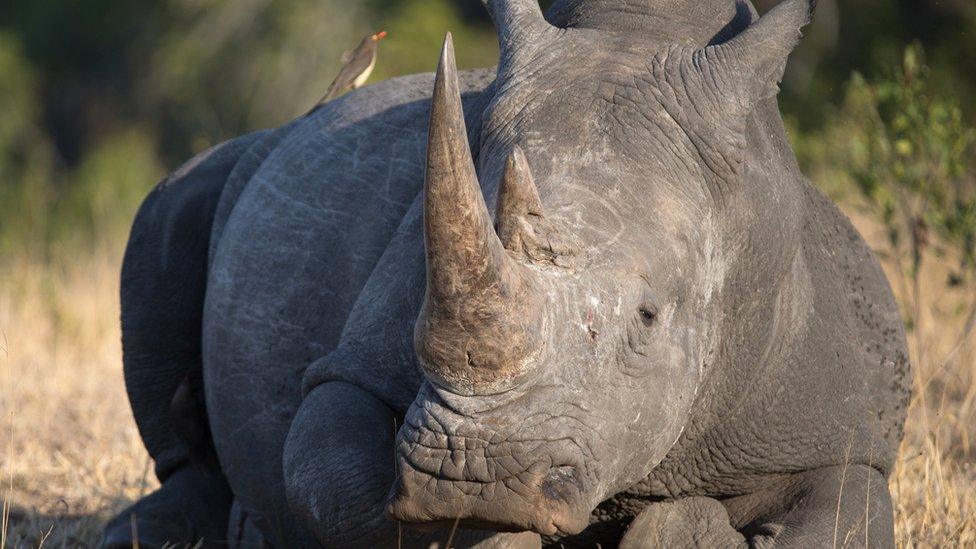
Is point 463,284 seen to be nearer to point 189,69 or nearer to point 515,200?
point 515,200

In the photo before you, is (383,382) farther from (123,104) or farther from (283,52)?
(123,104)

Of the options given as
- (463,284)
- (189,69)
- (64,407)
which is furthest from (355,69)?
(189,69)

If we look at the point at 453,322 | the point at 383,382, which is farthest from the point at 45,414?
the point at 453,322

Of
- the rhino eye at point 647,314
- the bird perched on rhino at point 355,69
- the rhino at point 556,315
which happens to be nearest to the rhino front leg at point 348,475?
the rhino at point 556,315

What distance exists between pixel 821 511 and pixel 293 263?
1716 mm

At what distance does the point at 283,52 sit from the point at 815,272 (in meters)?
17.3

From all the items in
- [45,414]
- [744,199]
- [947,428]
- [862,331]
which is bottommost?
[947,428]

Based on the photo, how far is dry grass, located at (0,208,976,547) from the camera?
15.3 feet

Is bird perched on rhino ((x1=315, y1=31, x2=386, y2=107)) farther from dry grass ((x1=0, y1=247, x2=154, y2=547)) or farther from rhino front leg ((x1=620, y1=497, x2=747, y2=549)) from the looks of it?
rhino front leg ((x1=620, y1=497, x2=747, y2=549))

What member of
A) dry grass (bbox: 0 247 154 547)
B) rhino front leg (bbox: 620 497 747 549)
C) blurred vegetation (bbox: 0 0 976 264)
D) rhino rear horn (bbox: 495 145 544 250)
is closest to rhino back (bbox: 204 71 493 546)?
dry grass (bbox: 0 247 154 547)

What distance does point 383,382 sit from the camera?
11.9ft

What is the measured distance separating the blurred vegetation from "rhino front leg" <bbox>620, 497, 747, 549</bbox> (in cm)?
830

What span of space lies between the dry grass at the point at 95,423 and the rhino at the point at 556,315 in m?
0.38

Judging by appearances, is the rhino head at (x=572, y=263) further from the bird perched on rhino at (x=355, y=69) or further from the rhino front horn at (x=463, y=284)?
the bird perched on rhino at (x=355, y=69)
